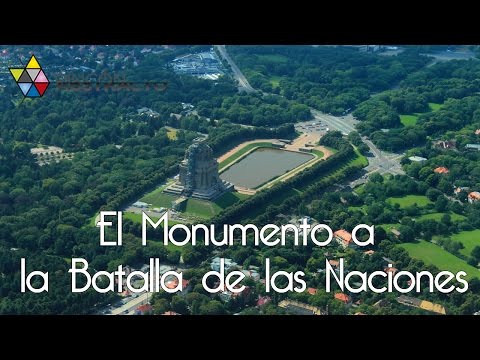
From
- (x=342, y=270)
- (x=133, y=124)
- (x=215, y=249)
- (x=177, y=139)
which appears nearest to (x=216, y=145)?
(x=177, y=139)

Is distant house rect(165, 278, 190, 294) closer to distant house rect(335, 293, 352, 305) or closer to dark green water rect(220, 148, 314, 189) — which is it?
distant house rect(335, 293, 352, 305)

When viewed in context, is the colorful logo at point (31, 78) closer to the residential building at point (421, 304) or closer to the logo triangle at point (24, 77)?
the logo triangle at point (24, 77)

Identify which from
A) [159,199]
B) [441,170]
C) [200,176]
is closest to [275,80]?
[441,170]

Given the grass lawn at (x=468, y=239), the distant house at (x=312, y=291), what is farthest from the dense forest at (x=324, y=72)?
the distant house at (x=312, y=291)

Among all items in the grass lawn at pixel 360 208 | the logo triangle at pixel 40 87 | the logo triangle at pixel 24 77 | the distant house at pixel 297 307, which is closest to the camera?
the logo triangle at pixel 24 77

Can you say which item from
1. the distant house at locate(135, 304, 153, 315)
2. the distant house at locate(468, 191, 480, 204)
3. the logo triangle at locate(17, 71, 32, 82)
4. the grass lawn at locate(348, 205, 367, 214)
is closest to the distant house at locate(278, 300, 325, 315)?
the distant house at locate(135, 304, 153, 315)

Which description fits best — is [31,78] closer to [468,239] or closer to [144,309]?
[144,309]
